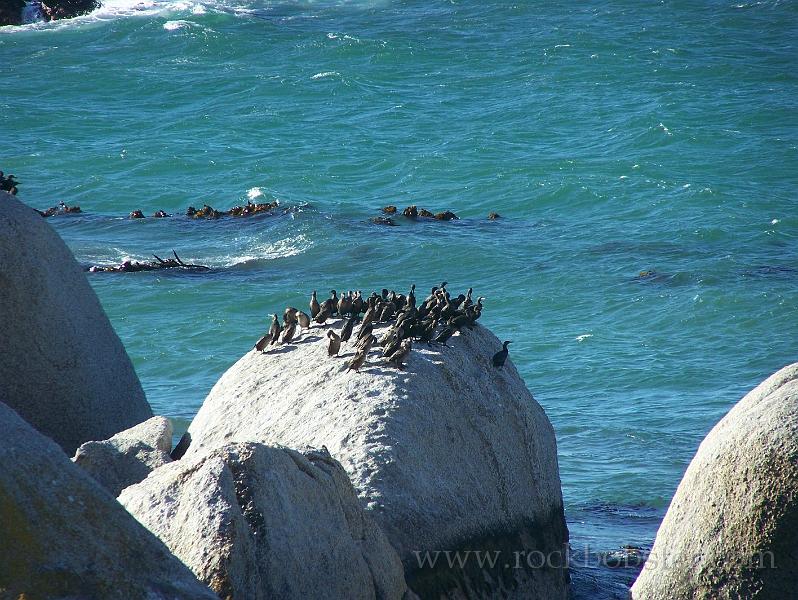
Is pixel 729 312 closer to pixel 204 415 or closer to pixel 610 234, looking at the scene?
pixel 610 234

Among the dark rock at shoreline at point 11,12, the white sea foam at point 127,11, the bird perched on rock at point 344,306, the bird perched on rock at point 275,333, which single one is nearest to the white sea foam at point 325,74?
the white sea foam at point 127,11

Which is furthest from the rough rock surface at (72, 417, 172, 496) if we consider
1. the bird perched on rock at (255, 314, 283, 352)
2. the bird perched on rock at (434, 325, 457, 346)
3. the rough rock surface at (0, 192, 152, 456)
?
the bird perched on rock at (434, 325, 457, 346)

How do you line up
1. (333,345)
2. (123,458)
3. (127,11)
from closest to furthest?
(123,458)
(333,345)
(127,11)

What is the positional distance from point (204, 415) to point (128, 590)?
4287 mm

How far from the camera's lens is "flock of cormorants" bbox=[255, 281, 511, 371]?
8508mm

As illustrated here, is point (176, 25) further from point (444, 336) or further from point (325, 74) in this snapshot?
point (444, 336)

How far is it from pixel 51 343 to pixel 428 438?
384 cm

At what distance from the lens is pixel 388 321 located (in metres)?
9.45

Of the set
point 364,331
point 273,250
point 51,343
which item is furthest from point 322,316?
point 273,250

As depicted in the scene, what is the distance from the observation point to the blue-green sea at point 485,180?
1934cm

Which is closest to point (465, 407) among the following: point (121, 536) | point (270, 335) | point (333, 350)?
point (333, 350)

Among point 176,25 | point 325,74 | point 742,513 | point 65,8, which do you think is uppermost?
point 65,8

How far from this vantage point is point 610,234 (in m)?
29.2

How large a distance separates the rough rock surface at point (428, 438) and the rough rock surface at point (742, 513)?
3.85 feet
